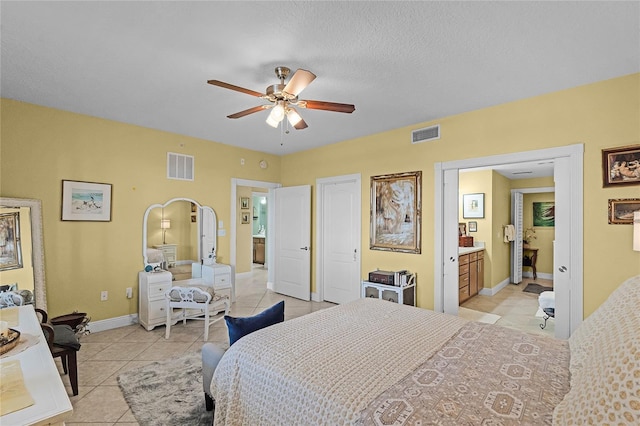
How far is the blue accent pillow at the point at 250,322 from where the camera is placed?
197 centimetres

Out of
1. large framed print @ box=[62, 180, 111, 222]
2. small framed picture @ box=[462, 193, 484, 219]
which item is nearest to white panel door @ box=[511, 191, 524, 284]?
small framed picture @ box=[462, 193, 484, 219]

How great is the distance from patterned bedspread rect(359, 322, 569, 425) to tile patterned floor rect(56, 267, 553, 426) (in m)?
1.93

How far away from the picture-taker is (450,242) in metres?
3.75

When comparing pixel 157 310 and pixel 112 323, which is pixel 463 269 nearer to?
pixel 157 310

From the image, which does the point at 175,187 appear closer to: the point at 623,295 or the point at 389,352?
the point at 389,352

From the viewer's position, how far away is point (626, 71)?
2543 millimetres

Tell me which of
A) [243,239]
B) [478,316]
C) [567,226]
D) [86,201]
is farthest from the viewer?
[243,239]

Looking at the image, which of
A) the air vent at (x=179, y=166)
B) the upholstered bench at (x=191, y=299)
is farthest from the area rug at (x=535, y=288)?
the air vent at (x=179, y=166)

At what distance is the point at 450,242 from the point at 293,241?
2737mm

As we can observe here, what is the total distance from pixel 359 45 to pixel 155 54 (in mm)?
1544

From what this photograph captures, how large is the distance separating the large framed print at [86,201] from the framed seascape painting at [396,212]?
3536mm

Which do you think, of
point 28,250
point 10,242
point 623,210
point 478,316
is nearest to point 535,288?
point 478,316

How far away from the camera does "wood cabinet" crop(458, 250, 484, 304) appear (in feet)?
15.7

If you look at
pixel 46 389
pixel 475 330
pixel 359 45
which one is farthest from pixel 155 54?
pixel 475 330
